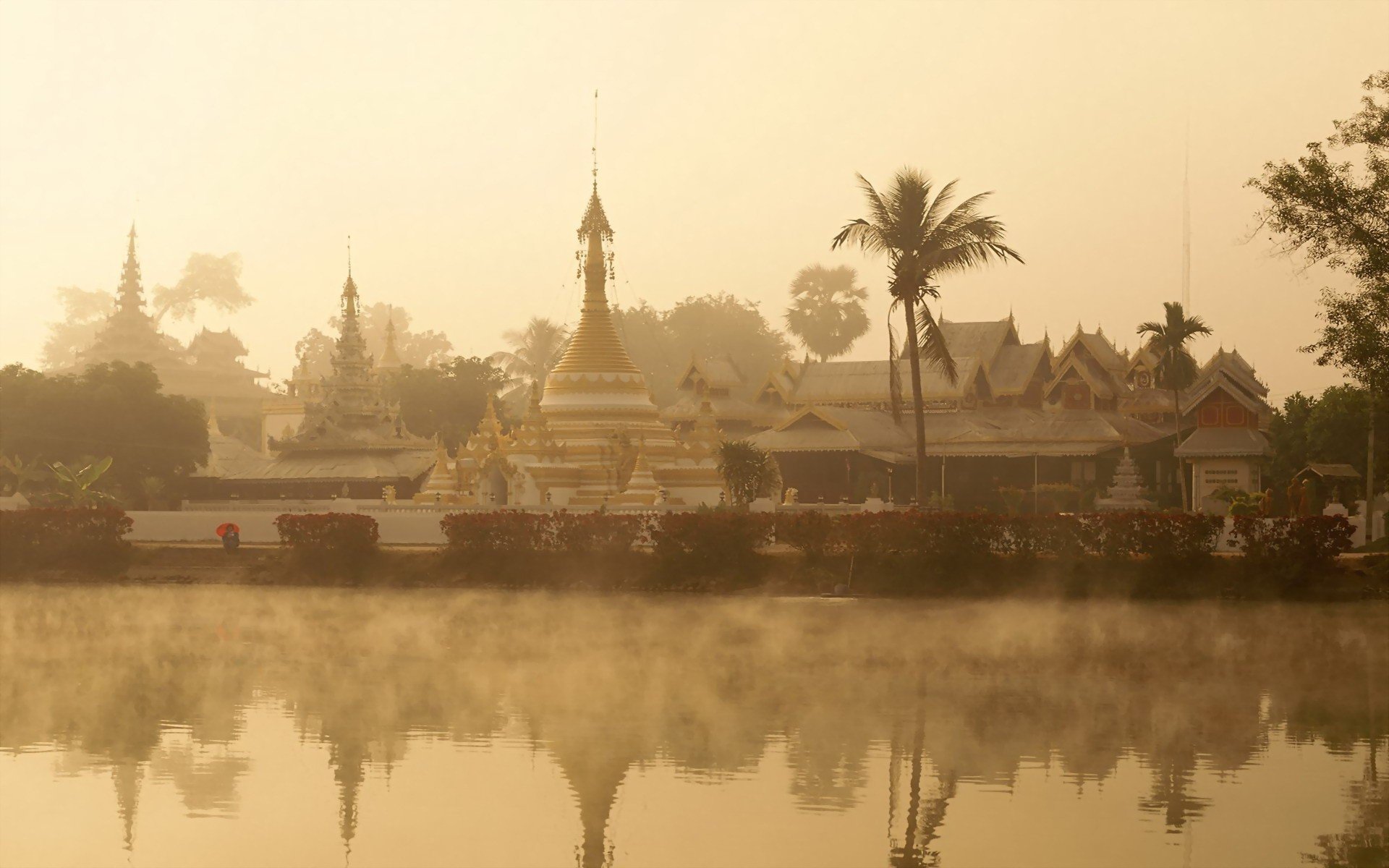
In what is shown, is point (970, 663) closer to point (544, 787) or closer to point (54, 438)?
point (544, 787)

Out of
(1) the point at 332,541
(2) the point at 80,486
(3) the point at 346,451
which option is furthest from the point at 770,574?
(3) the point at 346,451

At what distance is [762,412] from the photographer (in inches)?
2441

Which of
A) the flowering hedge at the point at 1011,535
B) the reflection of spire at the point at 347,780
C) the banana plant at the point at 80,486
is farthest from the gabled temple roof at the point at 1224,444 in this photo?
the reflection of spire at the point at 347,780

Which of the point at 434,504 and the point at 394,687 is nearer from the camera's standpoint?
the point at 394,687

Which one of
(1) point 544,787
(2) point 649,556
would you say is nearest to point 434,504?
(2) point 649,556

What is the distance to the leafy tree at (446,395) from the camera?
71.4m

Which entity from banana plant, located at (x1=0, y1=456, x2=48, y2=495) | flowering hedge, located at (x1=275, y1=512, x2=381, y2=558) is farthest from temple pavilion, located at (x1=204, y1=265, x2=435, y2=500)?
flowering hedge, located at (x1=275, y1=512, x2=381, y2=558)

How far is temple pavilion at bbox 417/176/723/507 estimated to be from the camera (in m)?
44.2

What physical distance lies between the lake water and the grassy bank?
8.82 ft

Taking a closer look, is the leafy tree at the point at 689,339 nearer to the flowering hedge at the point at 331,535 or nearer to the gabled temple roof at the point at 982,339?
the gabled temple roof at the point at 982,339

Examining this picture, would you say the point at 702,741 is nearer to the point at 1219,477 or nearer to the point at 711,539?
the point at 711,539

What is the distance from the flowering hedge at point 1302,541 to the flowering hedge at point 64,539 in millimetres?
23622

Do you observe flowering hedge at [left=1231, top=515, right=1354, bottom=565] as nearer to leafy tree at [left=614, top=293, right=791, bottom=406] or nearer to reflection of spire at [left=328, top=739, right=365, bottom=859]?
reflection of spire at [left=328, top=739, right=365, bottom=859]

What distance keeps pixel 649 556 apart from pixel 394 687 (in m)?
15.0
